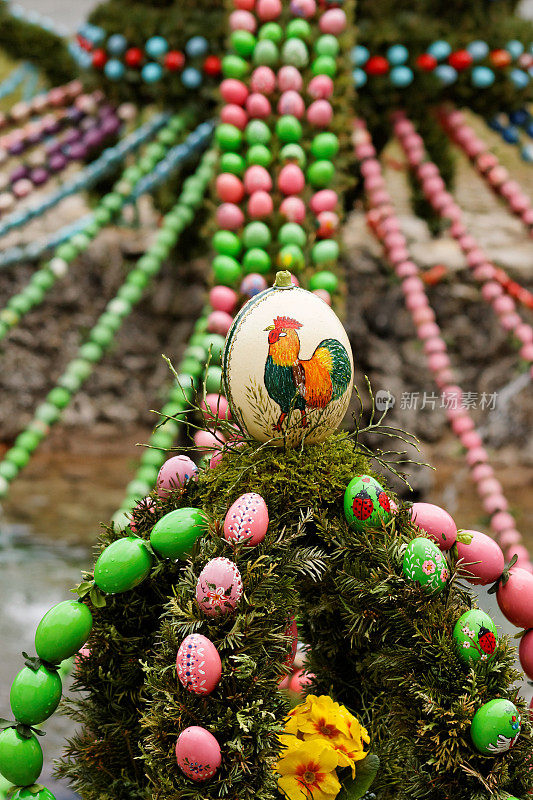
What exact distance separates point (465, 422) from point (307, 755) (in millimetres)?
1379

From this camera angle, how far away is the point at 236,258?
5.77 ft

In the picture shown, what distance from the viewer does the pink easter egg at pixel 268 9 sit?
1.91 metres

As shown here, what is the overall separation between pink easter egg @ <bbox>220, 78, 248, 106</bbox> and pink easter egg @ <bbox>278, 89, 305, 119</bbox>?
0.10 meters

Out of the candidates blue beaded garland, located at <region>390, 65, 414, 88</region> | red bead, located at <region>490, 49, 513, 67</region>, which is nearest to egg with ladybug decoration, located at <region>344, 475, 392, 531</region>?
blue beaded garland, located at <region>390, 65, 414, 88</region>

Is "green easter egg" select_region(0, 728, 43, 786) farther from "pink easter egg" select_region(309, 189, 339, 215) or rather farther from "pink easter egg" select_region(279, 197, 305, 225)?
"pink easter egg" select_region(309, 189, 339, 215)

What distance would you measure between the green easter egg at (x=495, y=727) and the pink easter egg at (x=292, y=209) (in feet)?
4.01

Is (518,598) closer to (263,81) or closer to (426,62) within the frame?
(263,81)

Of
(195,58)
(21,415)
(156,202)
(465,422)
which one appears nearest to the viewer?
(465,422)

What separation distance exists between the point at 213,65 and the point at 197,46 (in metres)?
0.08

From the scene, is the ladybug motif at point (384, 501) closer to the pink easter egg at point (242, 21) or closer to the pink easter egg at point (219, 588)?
the pink easter egg at point (219, 588)

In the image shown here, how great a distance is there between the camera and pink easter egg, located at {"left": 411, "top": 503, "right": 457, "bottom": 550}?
33.0 inches

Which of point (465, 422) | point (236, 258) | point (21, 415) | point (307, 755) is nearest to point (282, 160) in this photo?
point (236, 258)

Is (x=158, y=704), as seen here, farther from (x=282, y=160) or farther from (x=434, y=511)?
(x=282, y=160)

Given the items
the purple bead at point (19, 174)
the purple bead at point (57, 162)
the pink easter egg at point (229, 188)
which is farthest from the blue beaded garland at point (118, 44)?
the pink easter egg at point (229, 188)
